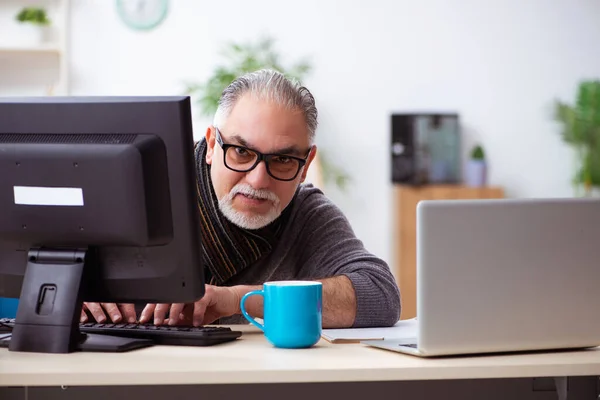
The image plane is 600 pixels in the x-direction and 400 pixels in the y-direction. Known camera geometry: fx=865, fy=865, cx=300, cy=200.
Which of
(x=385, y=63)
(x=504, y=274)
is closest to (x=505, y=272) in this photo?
(x=504, y=274)

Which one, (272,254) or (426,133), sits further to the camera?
(426,133)

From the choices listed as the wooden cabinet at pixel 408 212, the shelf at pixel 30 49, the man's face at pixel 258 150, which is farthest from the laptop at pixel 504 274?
the shelf at pixel 30 49

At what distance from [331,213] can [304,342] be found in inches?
30.3

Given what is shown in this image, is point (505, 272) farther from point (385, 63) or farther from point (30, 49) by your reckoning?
point (385, 63)

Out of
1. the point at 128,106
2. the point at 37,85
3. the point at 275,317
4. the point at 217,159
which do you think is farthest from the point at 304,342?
the point at 37,85

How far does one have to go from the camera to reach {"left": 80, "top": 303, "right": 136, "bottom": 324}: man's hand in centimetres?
161

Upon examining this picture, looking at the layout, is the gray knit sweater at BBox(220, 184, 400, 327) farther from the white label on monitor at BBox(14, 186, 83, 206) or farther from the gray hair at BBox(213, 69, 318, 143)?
the white label on monitor at BBox(14, 186, 83, 206)

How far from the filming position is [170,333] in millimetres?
1410

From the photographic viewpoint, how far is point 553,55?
489 centimetres

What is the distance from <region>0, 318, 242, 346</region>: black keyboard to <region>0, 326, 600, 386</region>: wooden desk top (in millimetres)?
39

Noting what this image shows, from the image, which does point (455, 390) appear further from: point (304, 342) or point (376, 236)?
point (376, 236)

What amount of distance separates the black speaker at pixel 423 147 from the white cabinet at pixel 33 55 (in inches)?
68.5

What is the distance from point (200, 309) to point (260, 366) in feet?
1.38

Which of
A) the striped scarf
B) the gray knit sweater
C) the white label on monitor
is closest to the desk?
the white label on monitor
